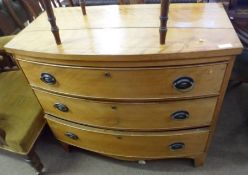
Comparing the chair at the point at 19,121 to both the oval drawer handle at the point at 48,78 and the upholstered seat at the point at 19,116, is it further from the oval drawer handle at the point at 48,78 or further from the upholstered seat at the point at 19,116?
the oval drawer handle at the point at 48,78

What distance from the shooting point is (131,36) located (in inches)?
33.4

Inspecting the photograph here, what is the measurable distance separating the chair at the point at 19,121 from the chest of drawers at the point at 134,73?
0.38ft

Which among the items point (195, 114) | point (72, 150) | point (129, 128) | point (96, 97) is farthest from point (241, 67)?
point (72, 150)

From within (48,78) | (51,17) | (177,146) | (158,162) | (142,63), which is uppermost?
(51,17)

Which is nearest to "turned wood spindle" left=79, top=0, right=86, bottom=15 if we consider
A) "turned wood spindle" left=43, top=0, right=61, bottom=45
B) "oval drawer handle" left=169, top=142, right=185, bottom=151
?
"turned wood spindle" left=43, top=0, right=61, bottom=45

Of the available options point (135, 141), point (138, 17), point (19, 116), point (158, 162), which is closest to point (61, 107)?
point (19, 116)

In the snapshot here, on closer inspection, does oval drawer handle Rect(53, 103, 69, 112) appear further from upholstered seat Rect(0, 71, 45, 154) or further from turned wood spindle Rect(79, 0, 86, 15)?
turned wood spindle Rect(79, 0, 86, 15)

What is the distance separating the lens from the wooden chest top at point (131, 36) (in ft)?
2.42

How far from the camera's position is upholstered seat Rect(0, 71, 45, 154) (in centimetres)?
111

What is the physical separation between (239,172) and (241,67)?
1.97ft

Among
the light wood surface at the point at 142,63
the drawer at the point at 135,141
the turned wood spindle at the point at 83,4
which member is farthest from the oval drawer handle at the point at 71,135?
the turned wood spindle at the point at 83,4

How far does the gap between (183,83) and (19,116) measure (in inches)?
35.2

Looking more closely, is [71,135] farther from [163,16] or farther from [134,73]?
[163,16]

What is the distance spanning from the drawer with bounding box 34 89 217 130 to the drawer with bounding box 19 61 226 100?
0.05 m
